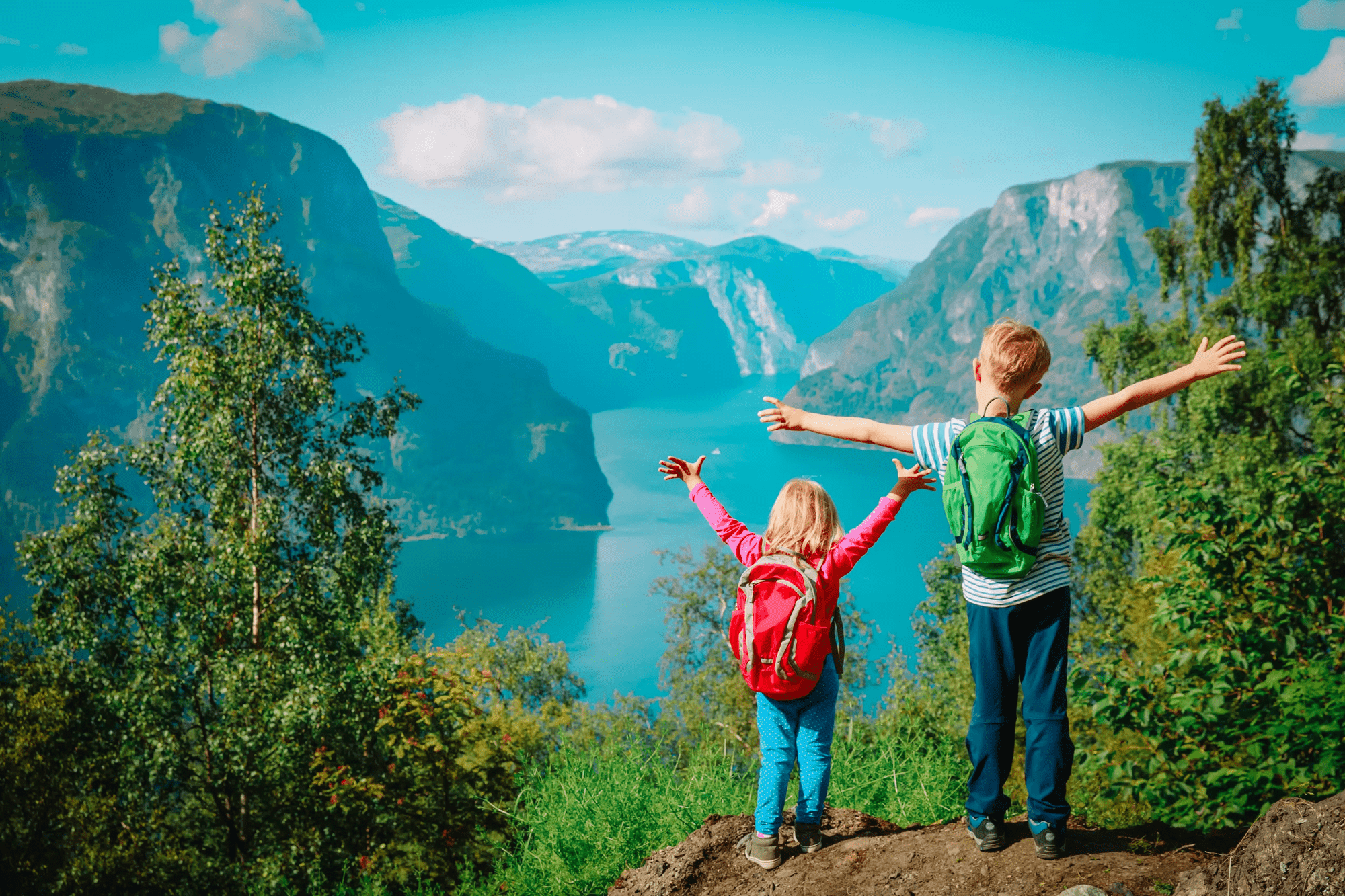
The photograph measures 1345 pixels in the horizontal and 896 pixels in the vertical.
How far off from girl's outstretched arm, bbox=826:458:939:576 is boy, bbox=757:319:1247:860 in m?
0.07

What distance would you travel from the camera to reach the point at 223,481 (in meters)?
10.3

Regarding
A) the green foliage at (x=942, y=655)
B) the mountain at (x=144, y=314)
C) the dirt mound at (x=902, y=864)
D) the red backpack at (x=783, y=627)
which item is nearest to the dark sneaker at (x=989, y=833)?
the dirt mound at (x=902, y=864)

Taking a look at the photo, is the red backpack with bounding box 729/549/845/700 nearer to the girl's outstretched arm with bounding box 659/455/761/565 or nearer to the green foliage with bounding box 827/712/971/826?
the girl's outstretched arm with bounding box 659/455/761/565

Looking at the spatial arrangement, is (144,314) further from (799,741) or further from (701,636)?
(799,741)

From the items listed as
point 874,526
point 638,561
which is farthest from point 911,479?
point 638,561

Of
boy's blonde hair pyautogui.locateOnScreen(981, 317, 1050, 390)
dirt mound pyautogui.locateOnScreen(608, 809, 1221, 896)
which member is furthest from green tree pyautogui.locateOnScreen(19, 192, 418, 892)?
boy's blonde hair pyautogui.locateOnScreen(981, 317, 1050, 390)

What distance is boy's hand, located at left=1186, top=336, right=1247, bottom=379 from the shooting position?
108 inches

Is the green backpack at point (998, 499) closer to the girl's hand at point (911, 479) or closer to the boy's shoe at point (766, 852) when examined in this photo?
the girl's hand at point (911, 479)

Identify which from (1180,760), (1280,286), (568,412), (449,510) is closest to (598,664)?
(1280,286)

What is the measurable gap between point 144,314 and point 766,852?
16430 centimetres

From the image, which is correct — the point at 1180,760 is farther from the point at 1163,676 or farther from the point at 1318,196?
the point at 1318,196

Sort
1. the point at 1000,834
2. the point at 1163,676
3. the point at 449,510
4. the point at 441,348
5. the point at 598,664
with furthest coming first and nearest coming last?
the point at 441,348 → the point at 449,510 → the point at 598,664 → the point at 1163,676 → the point at 1000,834

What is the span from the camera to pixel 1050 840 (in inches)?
113

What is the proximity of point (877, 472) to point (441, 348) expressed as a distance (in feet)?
366
